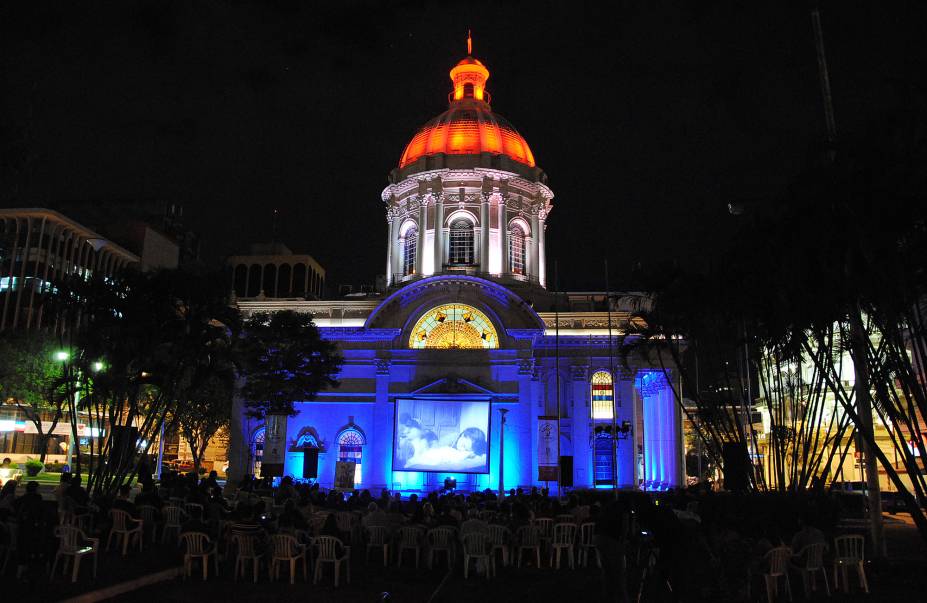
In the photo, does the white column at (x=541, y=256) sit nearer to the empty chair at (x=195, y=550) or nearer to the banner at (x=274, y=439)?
the banner at (x=274, y=439)

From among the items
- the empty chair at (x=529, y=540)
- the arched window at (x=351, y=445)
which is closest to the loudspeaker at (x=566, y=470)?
the arched window at (x=351, y=445)

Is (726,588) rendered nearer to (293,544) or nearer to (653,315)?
(293,544)

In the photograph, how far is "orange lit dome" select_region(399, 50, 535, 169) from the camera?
174ft

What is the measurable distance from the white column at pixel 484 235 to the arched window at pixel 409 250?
15.7ft

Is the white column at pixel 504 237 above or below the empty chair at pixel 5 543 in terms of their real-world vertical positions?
above

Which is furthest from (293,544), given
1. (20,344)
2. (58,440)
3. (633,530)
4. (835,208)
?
(58,440)

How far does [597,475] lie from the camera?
44.3m

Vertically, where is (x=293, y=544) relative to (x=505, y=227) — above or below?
below

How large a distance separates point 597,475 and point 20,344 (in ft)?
110

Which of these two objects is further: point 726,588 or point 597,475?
point 597,475

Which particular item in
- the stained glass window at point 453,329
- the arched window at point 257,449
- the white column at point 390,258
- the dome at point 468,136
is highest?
the dome at point 468,136

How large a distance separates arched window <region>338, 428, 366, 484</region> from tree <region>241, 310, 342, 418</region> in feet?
20.3

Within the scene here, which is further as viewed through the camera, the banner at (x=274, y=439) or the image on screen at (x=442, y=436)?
the banner at (x=274, y=439)

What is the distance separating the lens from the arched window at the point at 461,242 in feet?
168
